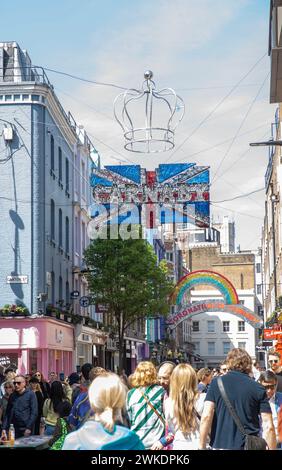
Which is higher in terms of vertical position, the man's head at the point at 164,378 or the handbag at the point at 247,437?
the man's head at the point at 164,378

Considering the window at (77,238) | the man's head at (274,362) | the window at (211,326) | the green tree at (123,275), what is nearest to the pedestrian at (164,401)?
the man's head at (274,362)

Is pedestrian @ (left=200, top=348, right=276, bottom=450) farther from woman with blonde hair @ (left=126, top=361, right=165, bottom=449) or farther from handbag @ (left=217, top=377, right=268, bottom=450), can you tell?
woman with blonde hair @ (left=126, top=361, right=165, bottom=449)

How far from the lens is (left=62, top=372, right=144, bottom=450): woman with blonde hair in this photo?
4977 millimetres

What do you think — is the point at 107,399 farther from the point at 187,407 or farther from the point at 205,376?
the point at 205,376

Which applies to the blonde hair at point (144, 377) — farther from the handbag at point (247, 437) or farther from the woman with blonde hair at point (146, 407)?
the handbag at point (247, 437)

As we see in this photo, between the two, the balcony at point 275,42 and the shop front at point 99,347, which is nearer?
the balcony at point 275,42

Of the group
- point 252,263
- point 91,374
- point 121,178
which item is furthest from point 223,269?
point 91,374

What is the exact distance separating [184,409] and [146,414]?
0.86 metres

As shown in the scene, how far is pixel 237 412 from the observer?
24.1ft

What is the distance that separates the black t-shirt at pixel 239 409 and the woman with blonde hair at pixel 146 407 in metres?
1.25

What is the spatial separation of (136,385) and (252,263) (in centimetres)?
9848

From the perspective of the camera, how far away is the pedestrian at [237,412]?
735 centimetres
